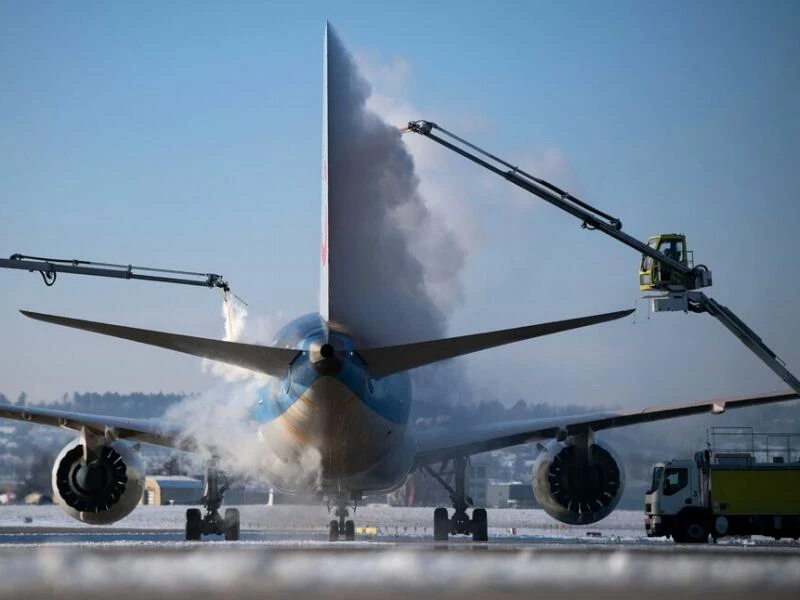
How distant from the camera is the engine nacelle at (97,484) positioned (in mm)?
40312

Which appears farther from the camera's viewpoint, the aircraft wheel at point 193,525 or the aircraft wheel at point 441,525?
the aircraft wheel at point 441,525

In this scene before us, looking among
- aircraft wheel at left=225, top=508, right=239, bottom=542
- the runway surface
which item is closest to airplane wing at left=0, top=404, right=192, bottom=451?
aircraft wheel at left=225, top=508, right=239, bottom=542

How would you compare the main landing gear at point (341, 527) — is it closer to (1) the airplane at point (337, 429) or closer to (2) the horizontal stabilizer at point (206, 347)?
(1) the airplane at point (337, 429)

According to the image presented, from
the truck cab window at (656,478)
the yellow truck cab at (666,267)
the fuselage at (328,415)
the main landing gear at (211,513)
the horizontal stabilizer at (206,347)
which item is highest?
the yellow truck cab at (666,267)

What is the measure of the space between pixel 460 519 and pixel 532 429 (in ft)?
16.5

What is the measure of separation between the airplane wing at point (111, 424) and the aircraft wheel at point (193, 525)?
2.32 m

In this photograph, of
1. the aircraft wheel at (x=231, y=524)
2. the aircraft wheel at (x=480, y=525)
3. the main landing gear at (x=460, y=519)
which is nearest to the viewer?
the aircraft wheel at (x=231, y=524)

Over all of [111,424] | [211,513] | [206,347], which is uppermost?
[206,347]

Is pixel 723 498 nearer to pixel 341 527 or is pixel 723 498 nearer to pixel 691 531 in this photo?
pixel 691 531

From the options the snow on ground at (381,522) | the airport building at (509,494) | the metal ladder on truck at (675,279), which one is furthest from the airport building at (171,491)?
the metal ladder on truck at (675,279)

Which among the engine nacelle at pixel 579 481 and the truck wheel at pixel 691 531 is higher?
the engine nacelle at pixel 579 481

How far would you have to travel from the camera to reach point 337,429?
3152cm

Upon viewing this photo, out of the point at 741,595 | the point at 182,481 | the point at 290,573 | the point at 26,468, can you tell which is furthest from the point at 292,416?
the point at 182,481

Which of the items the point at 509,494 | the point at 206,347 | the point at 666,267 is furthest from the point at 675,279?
the point at 509,494
